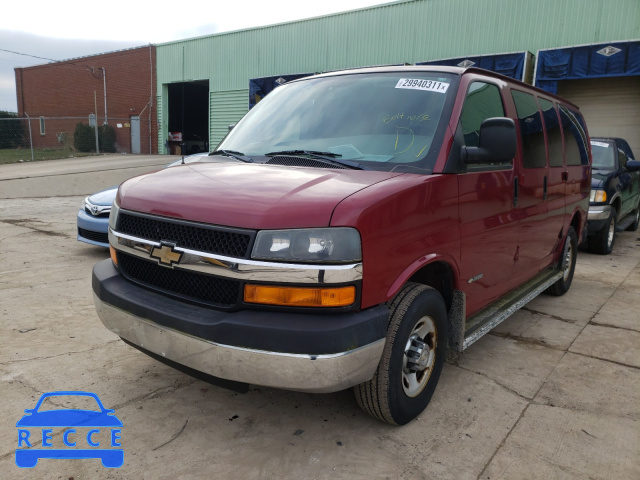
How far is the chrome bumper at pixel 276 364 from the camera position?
2109mm

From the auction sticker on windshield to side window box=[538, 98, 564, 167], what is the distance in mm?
1689

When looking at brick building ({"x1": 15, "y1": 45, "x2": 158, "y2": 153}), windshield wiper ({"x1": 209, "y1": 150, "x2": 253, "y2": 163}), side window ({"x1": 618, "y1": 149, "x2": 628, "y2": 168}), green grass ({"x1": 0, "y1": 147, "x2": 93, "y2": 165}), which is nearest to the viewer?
windshield wiper ({"x1": 209, "y1": 150, "x2": 253, "y2": 163})

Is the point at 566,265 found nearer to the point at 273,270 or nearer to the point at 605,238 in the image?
the point at 605,238

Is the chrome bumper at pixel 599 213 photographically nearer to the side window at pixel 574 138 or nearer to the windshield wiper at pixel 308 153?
the side window at pixel 574 138

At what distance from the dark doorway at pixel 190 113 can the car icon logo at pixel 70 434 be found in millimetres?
25265

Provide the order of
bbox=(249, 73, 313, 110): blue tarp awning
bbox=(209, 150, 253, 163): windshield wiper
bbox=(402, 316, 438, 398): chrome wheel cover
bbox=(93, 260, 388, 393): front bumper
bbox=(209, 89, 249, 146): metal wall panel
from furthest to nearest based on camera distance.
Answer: bbox=(209, 89, 249, 146): metal wall panel < bbox=(249, 73, 313, 110): blue tarp awning < bbox=(209, 150, 253, 163): windshield wiper < bbox=(402, 316, 438, 398): chrome wheel cover < bbox=(93, 260, 388, 393): front bumper

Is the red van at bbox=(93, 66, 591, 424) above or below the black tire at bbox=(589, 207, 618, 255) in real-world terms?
above

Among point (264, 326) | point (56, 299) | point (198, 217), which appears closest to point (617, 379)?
point (264, 326)

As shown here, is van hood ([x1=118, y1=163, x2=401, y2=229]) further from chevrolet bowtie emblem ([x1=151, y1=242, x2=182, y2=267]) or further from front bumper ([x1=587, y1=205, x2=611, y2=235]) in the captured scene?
front bumper ([x1=587, y1=205, x2=611, y2=235])

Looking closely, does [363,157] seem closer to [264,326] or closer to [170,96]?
[264,326]

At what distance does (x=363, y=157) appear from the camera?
286cm

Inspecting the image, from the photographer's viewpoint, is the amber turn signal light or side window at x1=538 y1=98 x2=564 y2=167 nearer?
the amber turn signal light

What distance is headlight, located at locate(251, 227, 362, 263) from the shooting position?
2127 millimetres

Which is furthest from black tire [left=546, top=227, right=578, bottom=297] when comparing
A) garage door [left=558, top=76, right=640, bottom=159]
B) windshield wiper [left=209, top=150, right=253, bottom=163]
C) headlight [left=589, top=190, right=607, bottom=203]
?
garage door [left=558, top=76, right=640, bottom=159]
